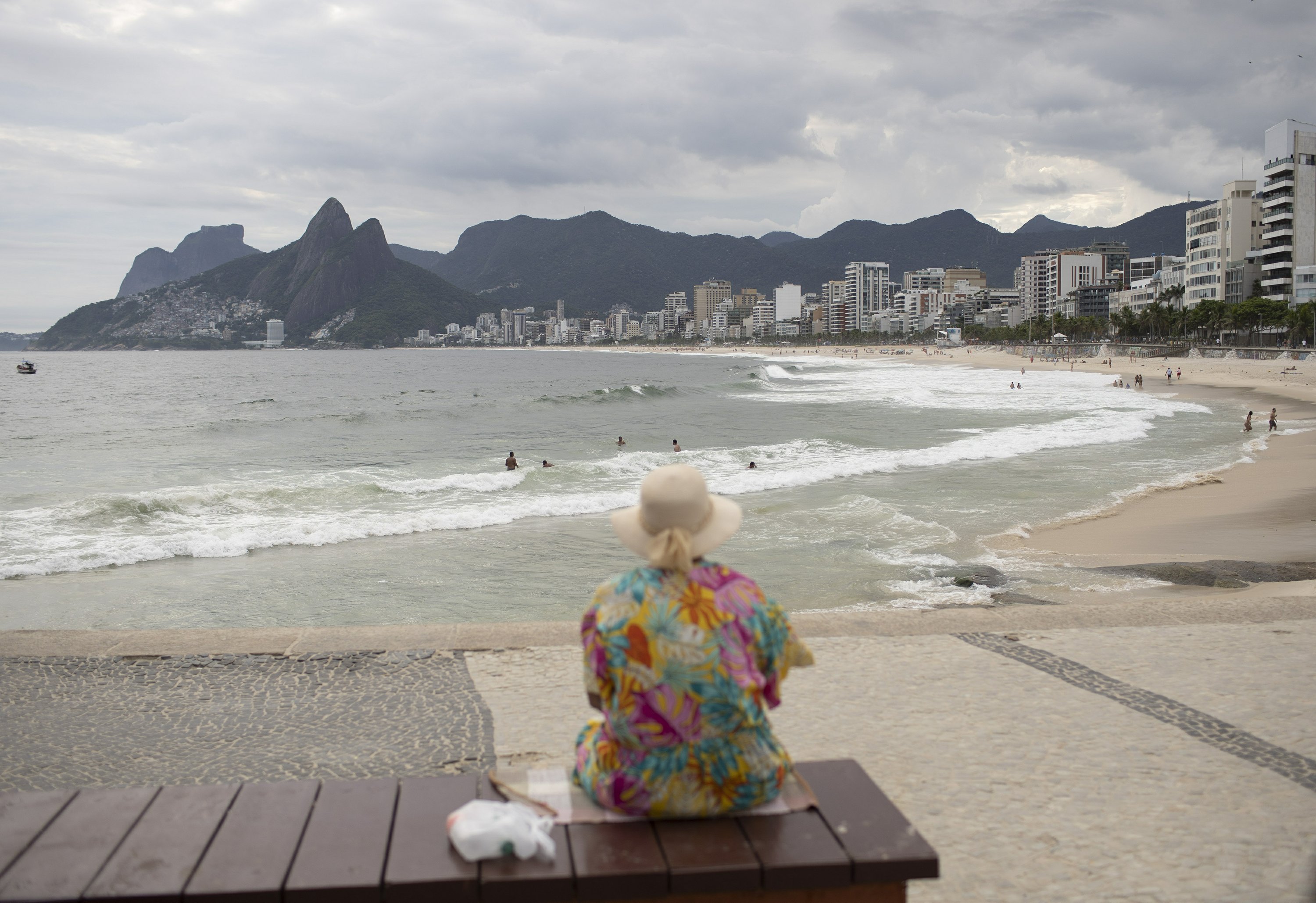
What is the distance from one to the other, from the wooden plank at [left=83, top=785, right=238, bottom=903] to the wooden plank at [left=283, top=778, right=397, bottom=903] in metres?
0.28

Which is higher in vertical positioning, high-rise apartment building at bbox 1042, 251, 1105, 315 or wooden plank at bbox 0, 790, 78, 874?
high-rise apartment building at bbox 1042, 251, 1105, 315

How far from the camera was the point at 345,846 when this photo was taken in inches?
102

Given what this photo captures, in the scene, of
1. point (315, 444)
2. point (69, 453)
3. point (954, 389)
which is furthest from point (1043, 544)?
point (954, 389)

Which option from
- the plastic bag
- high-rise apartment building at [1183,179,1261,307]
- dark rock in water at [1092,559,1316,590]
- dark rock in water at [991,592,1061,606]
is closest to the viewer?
the plastic bag

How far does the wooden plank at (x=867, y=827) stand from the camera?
8.25 feet

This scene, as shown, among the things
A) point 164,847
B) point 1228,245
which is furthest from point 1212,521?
point 1228,245

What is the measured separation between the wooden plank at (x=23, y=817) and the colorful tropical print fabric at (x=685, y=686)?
5.20 ft

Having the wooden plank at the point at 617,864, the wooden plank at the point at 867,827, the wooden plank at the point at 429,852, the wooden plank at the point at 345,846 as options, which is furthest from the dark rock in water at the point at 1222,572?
the wooden plank at the point at 345,846

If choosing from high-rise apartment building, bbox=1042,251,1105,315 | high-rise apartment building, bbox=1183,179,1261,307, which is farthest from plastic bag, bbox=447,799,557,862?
high-rise apartment building, bbox=1042,251,1105,315

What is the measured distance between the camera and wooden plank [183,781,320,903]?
2.38 meters

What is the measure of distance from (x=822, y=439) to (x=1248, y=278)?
8493 cm

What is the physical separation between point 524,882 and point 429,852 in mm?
299

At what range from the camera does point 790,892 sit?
2.64 m

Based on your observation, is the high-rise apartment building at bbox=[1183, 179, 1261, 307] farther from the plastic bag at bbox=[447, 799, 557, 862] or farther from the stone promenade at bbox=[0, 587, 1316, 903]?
the plastic bag at bbox=[447, 799, 557, 862]
